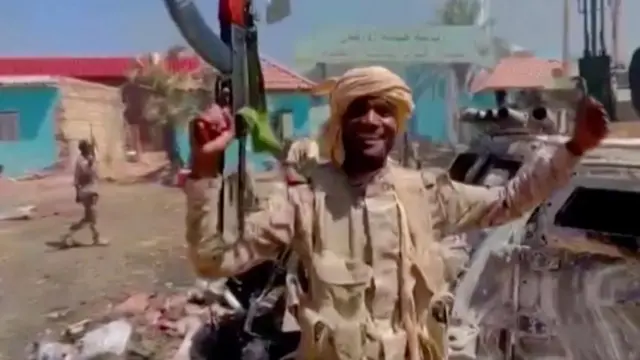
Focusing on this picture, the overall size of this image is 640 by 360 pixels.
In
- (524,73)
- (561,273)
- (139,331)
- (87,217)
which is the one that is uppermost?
(524,73)

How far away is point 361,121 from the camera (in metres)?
1.08

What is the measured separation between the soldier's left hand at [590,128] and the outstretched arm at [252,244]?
1.13 feet

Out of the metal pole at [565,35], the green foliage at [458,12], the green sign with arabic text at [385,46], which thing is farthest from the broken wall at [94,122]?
the metal pole at [565,35]

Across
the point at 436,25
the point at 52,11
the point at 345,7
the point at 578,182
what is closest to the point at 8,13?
the point at 52,11

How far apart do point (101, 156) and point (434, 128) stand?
66 centimetres

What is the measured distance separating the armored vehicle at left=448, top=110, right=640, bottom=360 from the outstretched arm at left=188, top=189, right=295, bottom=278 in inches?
25.4

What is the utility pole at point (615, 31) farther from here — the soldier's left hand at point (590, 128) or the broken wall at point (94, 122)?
the broken wall at point (94, 122)

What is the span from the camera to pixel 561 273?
5.53 ft

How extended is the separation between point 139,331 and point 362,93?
3.07 feet

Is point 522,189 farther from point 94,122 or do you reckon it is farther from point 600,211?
point 94,122

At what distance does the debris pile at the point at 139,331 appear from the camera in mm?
1785

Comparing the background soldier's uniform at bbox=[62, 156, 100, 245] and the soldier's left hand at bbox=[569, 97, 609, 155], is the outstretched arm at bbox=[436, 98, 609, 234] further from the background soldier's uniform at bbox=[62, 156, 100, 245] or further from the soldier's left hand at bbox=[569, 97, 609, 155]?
the background soldier's uniform at bbox=[62, 156, 100, 245]

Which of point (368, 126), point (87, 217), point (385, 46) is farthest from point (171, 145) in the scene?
point (368, 126)

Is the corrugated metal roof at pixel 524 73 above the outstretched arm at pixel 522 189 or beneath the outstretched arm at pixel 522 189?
above
